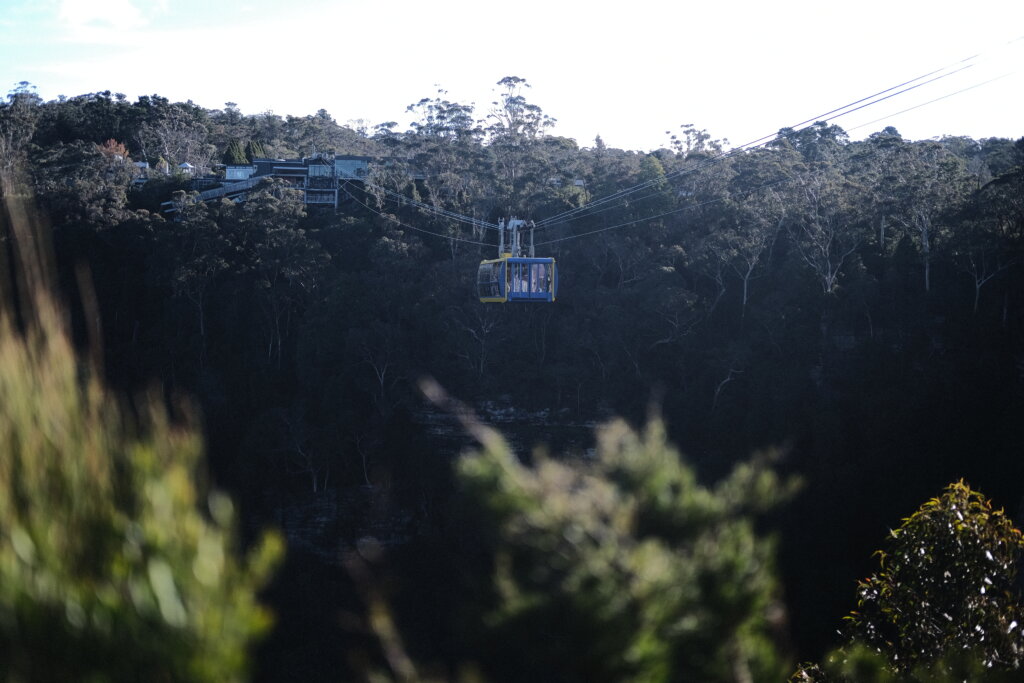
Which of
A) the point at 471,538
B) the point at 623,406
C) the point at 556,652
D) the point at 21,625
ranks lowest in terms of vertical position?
the point at 471,538

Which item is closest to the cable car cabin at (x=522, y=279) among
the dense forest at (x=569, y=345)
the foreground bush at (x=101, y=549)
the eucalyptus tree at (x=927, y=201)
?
the dense forest at (x=569, y=345)

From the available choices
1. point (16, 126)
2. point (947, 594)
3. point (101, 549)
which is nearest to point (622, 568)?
point (101, 549)

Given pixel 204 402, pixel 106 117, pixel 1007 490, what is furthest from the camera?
pixel 106 117

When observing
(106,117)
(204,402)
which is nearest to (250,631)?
(204,402)

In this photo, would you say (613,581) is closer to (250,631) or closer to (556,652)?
(556,652)

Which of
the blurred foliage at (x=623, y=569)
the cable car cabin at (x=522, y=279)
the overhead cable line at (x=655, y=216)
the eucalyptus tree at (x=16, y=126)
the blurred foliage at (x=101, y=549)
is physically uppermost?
the eucalyptus tree at (x=16, y=126)

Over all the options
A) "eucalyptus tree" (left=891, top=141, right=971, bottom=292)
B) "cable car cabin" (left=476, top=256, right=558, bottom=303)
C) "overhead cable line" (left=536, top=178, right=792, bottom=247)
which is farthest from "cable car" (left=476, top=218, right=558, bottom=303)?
"eucalyptus tree" (left=891, top=141, right=971, bottom=292)

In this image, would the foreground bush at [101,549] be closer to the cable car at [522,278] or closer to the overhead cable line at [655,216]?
the cable car at [522,278]
